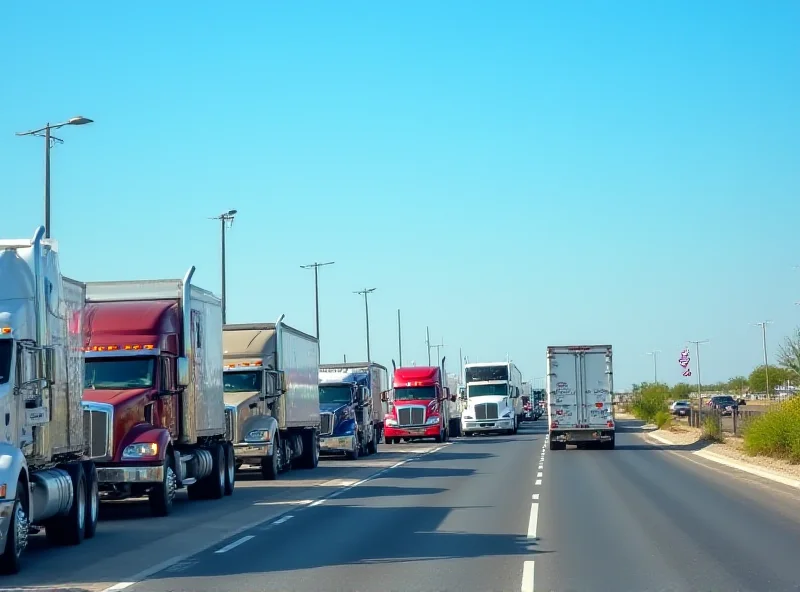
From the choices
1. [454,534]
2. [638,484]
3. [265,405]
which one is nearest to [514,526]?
[454,534]

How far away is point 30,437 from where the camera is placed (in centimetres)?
1459

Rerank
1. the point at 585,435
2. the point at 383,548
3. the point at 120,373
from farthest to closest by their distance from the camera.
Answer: the point at 585,435, the point at 120,373, the point at 383,548

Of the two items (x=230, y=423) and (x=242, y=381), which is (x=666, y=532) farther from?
(x=242, y=381)

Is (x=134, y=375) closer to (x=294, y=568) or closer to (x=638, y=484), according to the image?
(x=294, y=568)

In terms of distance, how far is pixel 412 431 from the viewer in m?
55.1

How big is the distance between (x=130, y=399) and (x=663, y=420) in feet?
165

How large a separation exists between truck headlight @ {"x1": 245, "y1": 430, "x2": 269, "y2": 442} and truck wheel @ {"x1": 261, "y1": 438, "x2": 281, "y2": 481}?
43 cm

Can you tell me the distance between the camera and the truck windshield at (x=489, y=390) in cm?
6406

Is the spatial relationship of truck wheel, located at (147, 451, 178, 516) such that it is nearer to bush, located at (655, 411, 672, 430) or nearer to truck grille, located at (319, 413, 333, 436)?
truck grille, located at (319, 413, 333, 436)

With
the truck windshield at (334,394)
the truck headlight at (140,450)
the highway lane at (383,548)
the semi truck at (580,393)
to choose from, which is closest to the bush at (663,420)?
the semi truck at (580,393)

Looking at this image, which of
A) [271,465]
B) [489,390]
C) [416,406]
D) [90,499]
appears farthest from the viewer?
[489,390]

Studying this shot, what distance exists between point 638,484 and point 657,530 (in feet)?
30.1

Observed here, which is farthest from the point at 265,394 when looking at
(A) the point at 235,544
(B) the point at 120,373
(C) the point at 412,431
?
(C) the point at 412,431

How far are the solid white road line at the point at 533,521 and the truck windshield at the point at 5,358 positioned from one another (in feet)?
22.4
